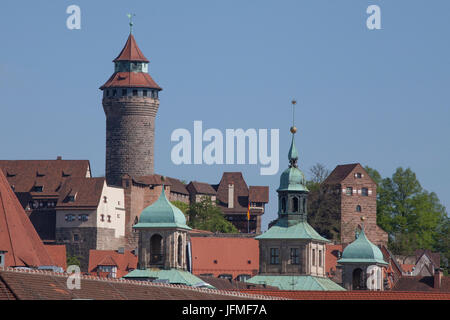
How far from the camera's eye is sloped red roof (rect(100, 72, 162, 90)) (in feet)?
599

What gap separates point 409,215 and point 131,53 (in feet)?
103

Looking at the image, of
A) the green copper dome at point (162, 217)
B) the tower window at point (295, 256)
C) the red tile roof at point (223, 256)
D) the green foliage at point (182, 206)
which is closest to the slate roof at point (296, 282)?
the tower window at point (295, 256)

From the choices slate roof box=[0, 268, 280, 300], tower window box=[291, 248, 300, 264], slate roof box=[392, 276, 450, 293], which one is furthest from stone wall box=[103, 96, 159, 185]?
slate roof box=[0, 268, 280, 300]

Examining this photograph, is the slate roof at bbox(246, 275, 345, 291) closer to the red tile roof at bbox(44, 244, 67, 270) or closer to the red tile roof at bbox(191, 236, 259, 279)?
the red tile roof at bbox(191, 236, 259, 279)

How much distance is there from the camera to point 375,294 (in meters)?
97.6

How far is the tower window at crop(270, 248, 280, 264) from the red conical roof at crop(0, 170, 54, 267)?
2643 centimetres

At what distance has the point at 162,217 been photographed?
4028 inches

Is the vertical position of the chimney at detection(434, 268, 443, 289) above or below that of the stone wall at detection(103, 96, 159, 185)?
below

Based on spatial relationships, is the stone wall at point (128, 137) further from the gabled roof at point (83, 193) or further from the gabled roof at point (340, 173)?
the gabled roof at point (340, 173)

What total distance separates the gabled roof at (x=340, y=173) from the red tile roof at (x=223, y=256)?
62.0 ft

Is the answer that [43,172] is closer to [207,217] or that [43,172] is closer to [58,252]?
[207,217]

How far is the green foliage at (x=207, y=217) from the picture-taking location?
7338 inches

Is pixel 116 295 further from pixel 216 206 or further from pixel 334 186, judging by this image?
pixel 216 206
